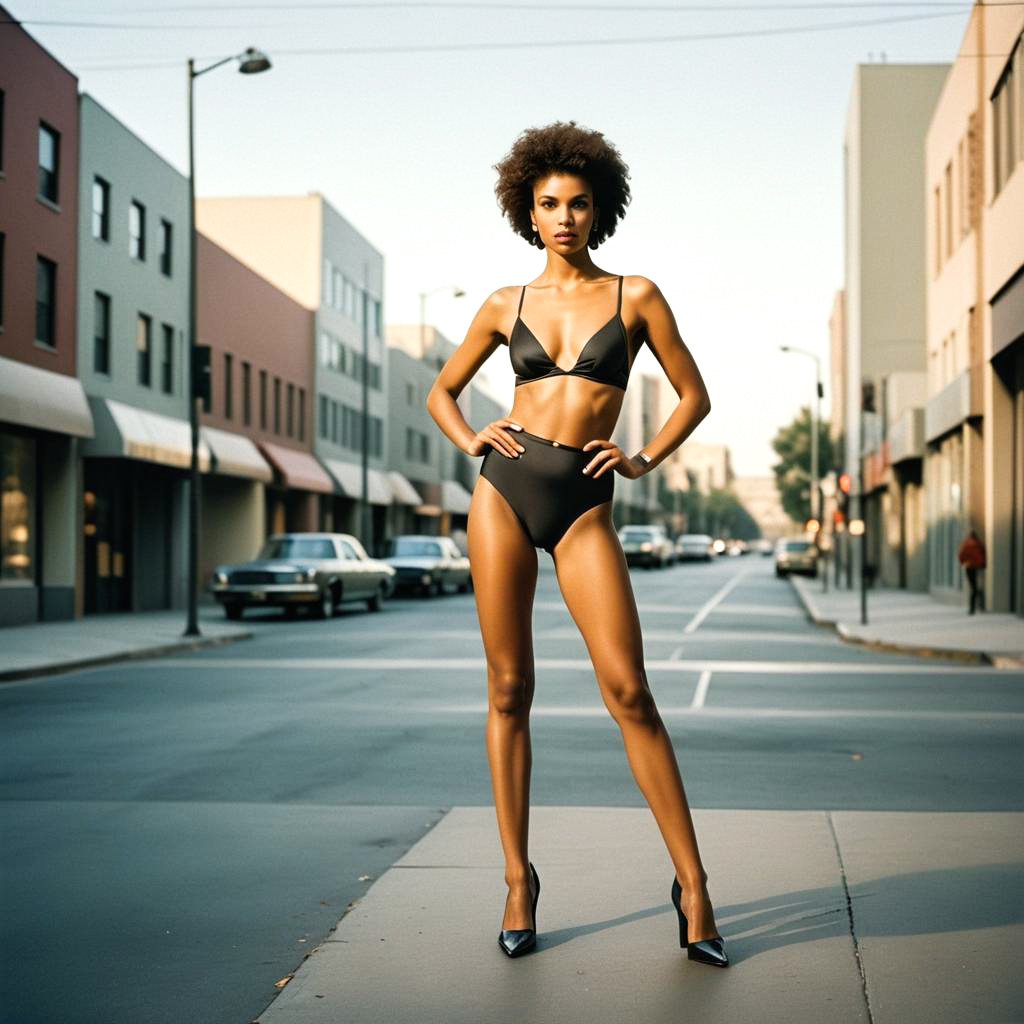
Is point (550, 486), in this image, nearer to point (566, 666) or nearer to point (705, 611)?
point (566, 666)

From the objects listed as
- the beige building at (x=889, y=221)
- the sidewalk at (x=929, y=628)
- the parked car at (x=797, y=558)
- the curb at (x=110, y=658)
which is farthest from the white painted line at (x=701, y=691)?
the beige building at (x=889, y=221)

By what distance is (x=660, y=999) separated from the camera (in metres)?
3.90

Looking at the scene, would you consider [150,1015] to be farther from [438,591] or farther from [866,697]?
[438,591]

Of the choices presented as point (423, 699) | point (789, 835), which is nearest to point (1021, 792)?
point (789, 835)

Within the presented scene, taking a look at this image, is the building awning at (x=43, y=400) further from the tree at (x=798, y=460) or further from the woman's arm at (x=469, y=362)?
the tree at (x=798, y=460)

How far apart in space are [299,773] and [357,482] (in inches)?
1747

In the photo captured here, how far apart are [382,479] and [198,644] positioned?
36.8 meters

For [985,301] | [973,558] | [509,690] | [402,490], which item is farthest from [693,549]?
[509,690]

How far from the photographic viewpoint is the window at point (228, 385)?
3872 cm

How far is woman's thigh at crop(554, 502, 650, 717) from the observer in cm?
426

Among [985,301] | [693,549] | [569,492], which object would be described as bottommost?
[569,492]

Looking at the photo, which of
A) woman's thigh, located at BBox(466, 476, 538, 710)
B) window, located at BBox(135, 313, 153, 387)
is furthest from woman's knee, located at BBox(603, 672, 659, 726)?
window, located at BBox(135, 313, 153, 387)

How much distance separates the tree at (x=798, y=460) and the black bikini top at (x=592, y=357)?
247 ft

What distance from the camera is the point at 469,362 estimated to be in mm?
4695
